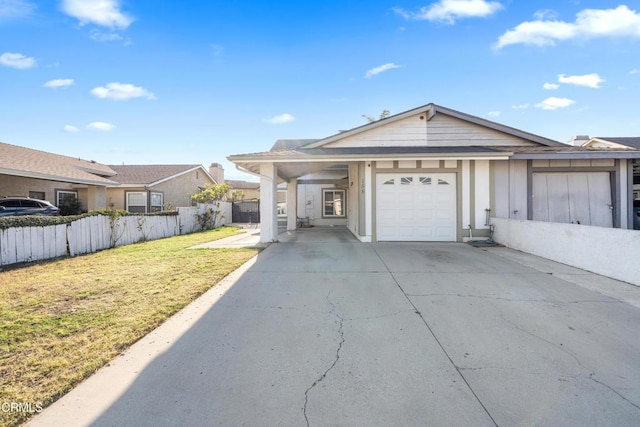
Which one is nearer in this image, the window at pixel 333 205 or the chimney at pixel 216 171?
the window at pixel 333 205

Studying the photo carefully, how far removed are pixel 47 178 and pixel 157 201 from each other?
24.3ft

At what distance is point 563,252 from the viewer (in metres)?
6.95

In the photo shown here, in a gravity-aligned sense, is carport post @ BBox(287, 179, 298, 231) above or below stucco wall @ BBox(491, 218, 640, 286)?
above

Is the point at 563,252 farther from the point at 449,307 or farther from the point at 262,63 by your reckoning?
the point at 262,63

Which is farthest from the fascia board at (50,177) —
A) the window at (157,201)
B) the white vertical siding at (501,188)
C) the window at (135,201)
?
the white vertical siding at (501,188)

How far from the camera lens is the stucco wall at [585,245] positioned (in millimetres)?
5328

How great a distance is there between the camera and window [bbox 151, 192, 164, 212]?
20.0 meters

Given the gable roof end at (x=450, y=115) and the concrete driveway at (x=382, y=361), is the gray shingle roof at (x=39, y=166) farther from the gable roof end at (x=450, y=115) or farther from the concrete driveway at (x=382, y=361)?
the concrete driveway at (x=382, y=361)

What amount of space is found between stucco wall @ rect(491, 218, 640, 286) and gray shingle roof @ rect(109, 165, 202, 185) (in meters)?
20.7

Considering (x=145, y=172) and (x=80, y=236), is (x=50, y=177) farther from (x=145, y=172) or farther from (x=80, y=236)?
(x=145, y=172)

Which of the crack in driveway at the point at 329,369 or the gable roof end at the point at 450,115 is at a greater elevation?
the gable roof end at the point at 450,115

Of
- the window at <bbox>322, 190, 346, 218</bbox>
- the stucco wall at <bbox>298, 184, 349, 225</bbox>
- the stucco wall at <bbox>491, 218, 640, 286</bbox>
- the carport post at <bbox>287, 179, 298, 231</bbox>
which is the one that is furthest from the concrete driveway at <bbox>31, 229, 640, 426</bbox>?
the window at <bbox>322, 190, 346, 218</bbox>

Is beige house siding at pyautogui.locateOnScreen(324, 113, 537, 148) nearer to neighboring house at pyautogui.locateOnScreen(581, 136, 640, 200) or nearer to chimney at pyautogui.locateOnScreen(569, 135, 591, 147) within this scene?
neighboring house at pyautogui.locateOnScreen(581, 136, 640, 200)
